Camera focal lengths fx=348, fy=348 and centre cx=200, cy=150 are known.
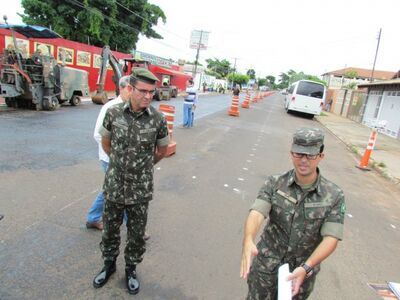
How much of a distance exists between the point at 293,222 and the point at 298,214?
59mm

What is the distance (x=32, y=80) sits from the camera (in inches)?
525

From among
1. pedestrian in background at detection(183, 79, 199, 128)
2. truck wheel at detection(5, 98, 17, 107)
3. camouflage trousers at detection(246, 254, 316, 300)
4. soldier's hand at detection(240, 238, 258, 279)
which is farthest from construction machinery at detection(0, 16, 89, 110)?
soldier's hand at detection(240, 238, 258, 279)

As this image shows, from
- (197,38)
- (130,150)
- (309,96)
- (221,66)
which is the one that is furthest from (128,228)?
(221,66)

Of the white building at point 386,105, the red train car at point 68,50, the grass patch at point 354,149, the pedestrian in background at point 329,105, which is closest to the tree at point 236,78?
the pedestrian in background at point 329,105

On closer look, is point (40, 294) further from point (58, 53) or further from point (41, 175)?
point (58, 53)

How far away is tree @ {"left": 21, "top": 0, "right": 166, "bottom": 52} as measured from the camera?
87.0 ft

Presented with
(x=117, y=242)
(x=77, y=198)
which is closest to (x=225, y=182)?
(x=77, y=198)

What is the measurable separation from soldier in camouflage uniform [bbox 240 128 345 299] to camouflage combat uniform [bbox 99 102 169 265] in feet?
3.96

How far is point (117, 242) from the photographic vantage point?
320 centimetres

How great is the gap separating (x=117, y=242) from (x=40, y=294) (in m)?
0.74

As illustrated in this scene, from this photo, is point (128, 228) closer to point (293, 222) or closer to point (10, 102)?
point (293, 222)

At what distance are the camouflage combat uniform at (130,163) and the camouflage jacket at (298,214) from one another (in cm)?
121

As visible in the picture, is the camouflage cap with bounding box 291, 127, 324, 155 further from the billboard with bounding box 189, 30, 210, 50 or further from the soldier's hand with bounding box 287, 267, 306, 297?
the billboard with bounding box 189, 30, 210, 50

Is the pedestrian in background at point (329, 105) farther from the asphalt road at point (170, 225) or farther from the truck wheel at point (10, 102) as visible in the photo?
the truck wheel at point (10, 102)
